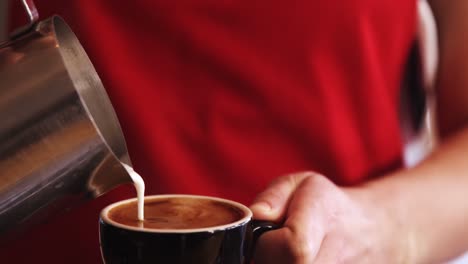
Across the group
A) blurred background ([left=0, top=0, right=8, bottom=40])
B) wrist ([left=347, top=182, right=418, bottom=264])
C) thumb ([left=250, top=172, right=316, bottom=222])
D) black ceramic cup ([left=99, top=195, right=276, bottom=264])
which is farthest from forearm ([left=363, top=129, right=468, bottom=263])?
blurred background ([left=0, top=0, right=8, bottom=40])

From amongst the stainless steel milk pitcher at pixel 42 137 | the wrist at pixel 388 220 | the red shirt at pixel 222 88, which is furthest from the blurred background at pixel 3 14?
the wrist at pixel 388 220

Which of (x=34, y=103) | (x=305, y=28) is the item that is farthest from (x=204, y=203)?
(x=305, y=28)

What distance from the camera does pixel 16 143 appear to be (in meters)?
0.43

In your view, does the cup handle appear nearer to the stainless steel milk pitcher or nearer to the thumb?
the thumb

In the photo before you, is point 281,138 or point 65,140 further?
point 281,138

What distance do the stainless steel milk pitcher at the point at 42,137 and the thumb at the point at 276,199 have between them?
117 millimetres

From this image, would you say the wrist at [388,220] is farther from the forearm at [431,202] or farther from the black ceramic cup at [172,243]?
the black ceramic cup at [172,243]

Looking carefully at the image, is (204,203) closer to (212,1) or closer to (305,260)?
(305,260)

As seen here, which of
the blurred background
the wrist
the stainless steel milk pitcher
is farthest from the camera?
the blurred background

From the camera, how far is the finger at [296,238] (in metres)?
0.49

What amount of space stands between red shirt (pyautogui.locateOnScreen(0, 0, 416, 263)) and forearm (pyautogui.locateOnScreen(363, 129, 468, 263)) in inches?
3.5

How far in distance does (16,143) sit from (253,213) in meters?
0.19

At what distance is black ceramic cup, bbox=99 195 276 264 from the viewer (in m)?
0.44

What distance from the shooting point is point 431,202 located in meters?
0.71
